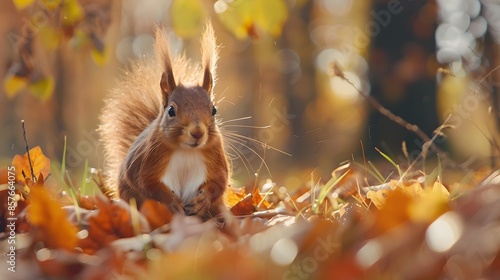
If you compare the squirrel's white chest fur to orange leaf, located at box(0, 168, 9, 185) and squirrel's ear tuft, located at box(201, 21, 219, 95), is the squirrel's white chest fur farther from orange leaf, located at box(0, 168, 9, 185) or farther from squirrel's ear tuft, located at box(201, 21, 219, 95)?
orange leaf, located at box(0, 168, 9, 185)

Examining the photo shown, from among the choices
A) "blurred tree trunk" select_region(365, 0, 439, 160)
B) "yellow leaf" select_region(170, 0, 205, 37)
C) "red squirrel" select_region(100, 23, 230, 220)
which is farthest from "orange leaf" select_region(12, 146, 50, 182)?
"blurred tree trunk" select_region(365, 0, 439, 160)

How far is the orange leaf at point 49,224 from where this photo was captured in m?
1.08

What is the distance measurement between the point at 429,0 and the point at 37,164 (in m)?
5.70

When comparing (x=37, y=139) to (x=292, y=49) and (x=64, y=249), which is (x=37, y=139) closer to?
(x=292, y=49)

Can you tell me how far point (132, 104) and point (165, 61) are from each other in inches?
15.9

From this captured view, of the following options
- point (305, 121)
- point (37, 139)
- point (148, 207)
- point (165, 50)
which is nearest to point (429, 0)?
point (305, 121)

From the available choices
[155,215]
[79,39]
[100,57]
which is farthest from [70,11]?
[155,215]

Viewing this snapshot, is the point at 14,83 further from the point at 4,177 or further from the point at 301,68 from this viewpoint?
the point at 301,68

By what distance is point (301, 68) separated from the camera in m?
11.8

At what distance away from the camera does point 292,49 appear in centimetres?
1176

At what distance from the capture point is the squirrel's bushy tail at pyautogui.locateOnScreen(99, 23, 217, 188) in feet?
7.56

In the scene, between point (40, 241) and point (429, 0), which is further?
point (429, 0)

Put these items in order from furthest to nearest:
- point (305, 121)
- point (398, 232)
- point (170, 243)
Result: point (305, 121)
point (170, 243)
point (398, 232)

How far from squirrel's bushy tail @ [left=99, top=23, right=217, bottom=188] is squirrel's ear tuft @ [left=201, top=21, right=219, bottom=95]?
0.13m
